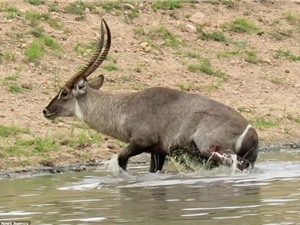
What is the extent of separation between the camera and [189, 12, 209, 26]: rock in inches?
842

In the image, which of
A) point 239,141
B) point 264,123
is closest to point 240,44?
point 264,123

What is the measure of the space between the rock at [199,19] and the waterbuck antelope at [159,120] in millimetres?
8530

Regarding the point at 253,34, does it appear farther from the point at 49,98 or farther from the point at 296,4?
the point at 49,98

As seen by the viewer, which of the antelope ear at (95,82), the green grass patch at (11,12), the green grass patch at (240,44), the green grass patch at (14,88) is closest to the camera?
the antelope ear at (95,82)

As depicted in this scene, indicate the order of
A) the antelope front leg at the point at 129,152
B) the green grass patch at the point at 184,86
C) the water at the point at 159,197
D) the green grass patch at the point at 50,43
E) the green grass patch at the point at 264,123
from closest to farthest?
1. the water at the point at 159,197
2. the antelope front leg at the point at 129,152
3. the green grass patch at the point at 264,123
4. the green grass patch at the point at 184,86
5. the green grass patch at the point at 50,43

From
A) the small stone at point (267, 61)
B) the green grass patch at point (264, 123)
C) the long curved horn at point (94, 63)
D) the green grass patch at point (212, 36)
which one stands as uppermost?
the long curved horn at point (94, 63)

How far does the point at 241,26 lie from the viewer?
21828 mm

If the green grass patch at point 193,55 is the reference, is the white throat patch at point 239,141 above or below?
above

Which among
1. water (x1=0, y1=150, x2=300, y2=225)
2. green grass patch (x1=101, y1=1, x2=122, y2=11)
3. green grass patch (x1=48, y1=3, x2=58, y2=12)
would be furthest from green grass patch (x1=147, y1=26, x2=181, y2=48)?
water (x1=0, y1=150, x2=300, y2=225)

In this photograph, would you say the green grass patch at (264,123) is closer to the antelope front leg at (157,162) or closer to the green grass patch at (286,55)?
the antelope front leg at (157,162)

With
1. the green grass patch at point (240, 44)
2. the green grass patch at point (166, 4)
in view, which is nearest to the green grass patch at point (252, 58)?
the green grass patch at point (240, 44)

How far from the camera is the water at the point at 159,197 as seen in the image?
862 cm

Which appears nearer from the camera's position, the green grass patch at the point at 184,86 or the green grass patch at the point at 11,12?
the green grass patch at the point at 184,86

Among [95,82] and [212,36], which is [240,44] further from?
[95,82]
